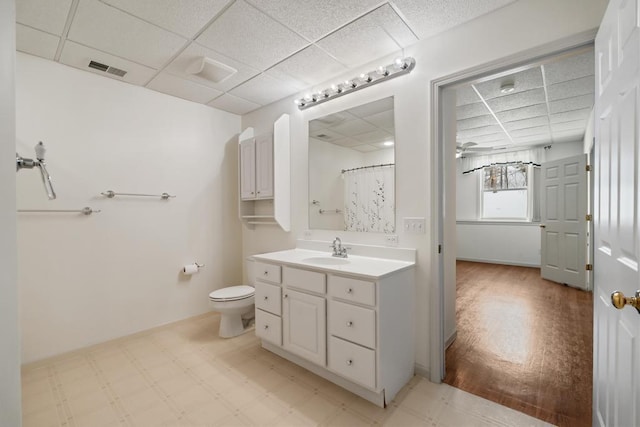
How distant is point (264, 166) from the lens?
296 centimetres

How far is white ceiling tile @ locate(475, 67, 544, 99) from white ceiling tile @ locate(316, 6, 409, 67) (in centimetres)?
127

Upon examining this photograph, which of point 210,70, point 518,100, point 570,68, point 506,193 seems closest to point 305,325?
point 210,70

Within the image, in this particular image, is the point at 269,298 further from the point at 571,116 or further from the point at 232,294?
the point at 571,116

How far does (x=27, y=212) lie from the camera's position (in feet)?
7.06

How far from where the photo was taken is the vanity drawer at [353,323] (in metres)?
1.66

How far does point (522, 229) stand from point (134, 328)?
22.0 feet

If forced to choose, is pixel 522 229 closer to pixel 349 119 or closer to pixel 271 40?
pixel 349 119

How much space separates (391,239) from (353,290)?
2.11 feet

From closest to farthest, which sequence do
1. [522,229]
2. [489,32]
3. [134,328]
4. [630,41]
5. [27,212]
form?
[630,41]
[489,32]
[27,212]
[134,328]
[522,229]

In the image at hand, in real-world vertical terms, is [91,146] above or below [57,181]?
above

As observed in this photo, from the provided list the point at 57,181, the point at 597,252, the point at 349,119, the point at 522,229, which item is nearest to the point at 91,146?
the point at 57,181

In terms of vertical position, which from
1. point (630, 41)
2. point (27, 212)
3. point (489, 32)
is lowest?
point (27, 212)

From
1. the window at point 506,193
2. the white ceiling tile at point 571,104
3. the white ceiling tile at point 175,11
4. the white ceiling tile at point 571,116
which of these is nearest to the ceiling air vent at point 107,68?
the white ceiling tile at point 175,11

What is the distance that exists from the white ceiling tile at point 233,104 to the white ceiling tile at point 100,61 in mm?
694
